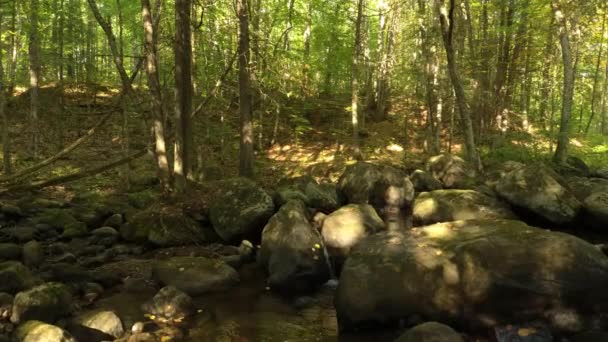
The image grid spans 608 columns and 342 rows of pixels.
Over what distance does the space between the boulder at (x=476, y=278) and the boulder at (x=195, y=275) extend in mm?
2819

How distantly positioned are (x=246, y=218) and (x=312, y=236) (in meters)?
2.85

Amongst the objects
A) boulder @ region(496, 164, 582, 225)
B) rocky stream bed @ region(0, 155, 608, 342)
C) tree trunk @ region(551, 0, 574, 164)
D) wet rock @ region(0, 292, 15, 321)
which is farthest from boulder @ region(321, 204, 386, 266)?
tree trunk @ region(551, 0, 574, 164)

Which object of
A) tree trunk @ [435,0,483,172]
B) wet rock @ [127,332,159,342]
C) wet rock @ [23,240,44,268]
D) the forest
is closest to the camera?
the forest

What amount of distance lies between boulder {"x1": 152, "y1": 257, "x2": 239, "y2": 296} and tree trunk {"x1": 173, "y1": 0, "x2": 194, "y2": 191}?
11.9 ft

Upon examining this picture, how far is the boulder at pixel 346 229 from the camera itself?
9.89 metres

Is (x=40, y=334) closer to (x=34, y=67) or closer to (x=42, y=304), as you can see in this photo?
(x=42, y=304)

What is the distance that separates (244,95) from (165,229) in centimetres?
550

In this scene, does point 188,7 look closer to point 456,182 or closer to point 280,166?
point 280,166

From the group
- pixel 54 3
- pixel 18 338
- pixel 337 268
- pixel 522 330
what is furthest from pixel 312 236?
pixel 54 3

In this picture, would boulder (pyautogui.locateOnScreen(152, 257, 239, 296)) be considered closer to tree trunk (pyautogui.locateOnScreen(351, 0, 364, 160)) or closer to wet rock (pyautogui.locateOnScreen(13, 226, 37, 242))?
wet rock (pyautogui.locateOnScreen(13, 226, 37, 242))

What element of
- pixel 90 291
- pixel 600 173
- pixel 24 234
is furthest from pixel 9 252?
pixel 600 173

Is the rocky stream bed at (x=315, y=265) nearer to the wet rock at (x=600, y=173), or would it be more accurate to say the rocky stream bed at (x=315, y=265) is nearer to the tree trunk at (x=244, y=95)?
the tree trunk at (x=244, y=95)

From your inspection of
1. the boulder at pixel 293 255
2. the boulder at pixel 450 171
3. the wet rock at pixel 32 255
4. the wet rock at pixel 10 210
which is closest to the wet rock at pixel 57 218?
the wet rock at pixel 10 210

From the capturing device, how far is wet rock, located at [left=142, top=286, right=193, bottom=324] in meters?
7.35
